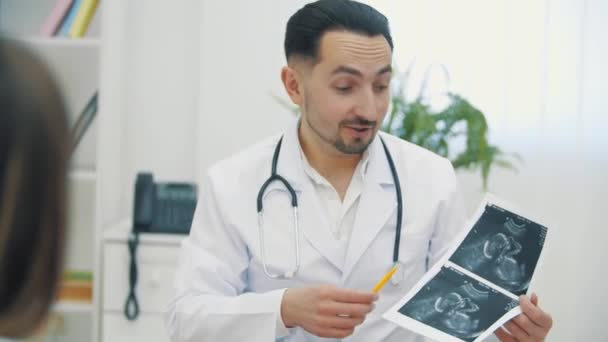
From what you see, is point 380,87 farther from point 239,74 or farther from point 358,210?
point 239,74

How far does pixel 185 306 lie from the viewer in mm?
1395

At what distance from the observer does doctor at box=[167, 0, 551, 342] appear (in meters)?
1.41

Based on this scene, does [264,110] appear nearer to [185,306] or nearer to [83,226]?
[83,226]

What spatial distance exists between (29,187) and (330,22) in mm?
975

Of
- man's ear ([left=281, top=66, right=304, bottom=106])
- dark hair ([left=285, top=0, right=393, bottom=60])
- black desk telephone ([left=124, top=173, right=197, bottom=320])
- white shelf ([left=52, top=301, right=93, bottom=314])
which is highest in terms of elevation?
dark hair ([left=285, top=0, right=393, bottom=60])

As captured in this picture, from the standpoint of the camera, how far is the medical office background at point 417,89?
8.09 feet

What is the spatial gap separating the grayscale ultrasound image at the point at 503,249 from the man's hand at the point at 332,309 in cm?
20

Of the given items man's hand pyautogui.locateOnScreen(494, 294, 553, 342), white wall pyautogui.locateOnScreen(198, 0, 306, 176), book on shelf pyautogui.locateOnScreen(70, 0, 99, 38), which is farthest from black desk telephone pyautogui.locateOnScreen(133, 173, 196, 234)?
man's hand pyautogui.locateOnScreen(494, 294, 553, 342)

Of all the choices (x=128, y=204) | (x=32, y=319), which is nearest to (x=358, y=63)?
(x=32, y=319)

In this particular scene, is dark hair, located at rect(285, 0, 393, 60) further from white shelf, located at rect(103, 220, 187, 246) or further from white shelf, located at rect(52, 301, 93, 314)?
white shelf, located at rect(52, 301, 93, 314)

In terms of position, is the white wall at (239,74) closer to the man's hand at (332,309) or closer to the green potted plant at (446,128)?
the green potted plant at (446,128)

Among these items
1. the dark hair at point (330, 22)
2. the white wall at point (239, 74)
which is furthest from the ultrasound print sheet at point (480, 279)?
the white wall at point (239, 74)

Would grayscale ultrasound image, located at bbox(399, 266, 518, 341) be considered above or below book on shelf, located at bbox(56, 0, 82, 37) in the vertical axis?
below

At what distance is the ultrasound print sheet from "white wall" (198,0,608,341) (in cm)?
118
